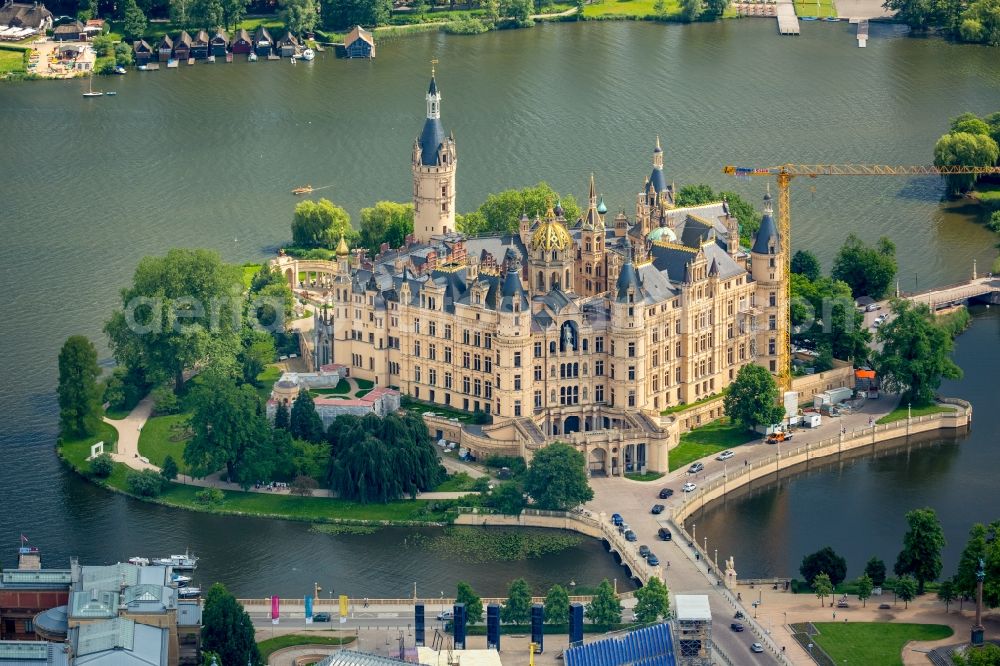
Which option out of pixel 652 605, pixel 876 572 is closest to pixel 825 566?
pixel 876 572

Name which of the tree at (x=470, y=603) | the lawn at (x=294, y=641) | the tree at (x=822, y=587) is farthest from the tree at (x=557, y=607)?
the tree at (x=822, y=587)

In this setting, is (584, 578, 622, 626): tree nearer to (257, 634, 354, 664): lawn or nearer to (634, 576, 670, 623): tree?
(634, 576, 670, 623): tree

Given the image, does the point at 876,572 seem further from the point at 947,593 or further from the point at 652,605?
the point at 652,605

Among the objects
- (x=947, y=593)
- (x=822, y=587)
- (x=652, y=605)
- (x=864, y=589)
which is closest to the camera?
(x=652, y=605)

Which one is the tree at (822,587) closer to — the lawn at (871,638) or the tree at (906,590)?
the lawn at (871,638)

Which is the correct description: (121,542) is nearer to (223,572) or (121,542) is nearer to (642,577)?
(223,572)
